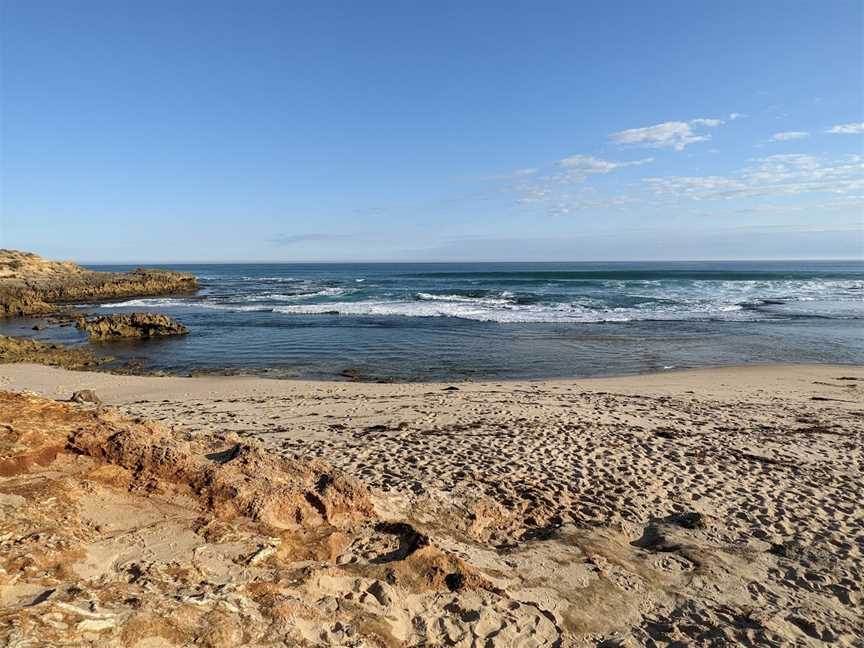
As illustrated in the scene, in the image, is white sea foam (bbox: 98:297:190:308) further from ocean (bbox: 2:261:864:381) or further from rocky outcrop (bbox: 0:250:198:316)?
rocky outcrop (bbox: 0:250:198:316)

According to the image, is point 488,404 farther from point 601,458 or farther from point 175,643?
point 175,643

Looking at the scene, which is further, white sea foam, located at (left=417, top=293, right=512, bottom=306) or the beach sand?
white sea foam, located at (left=417, top=293, right=512, bottom=306)

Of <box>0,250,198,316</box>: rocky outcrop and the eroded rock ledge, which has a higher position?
<box>0,250,198,316</box>: rocky outcrop

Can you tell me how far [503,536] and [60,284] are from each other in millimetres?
45665

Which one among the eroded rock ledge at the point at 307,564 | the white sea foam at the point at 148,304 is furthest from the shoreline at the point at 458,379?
the white sea foam at the point at 148,304

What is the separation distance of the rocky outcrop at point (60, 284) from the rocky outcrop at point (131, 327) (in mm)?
11991

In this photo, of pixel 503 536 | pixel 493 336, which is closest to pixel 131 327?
pixel 493 336

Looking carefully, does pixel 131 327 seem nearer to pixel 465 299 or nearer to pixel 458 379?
pixel 458 379

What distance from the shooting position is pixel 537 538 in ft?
15.3

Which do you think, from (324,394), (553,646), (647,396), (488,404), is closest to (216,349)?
(324,394)

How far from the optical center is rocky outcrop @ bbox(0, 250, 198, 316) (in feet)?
98.4

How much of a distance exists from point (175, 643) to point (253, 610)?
488 mm

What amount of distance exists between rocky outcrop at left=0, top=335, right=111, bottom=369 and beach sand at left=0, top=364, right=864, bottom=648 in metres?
8.62

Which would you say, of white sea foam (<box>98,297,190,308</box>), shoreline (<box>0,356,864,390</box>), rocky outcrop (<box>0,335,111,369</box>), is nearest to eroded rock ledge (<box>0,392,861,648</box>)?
shoreline (<box>0,356,864,390</box>)
